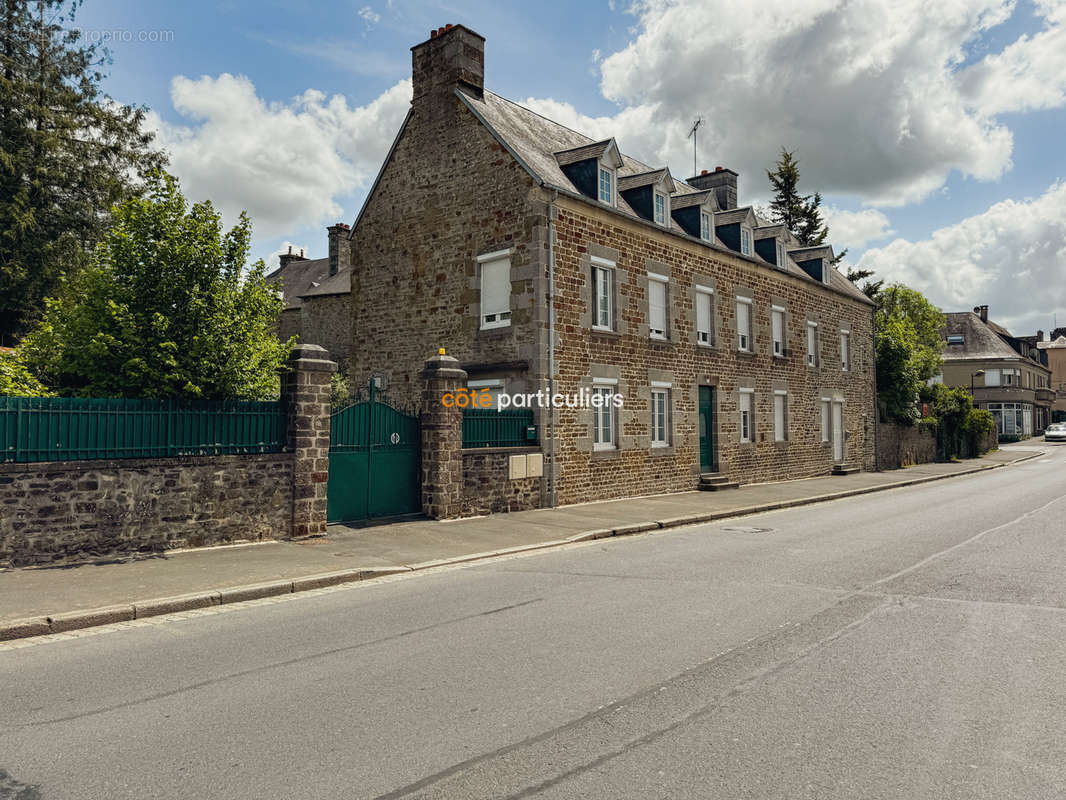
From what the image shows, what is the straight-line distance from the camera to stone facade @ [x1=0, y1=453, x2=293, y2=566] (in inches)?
350

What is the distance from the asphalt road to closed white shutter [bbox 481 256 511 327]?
31.4ft

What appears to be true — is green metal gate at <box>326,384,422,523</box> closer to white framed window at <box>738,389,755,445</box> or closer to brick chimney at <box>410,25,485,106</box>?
brick chimney at <box>410,25,485,106</box>

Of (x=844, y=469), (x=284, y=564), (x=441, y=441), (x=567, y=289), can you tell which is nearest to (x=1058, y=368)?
(x=844, y=469)

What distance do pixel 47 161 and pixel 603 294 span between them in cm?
2402

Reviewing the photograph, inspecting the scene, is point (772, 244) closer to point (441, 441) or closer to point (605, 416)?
point (605, 416)

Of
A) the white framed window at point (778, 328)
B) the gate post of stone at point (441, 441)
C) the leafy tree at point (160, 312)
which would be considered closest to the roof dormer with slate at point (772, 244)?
the white framed window at point (778, 328)

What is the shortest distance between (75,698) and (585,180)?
1587 cm

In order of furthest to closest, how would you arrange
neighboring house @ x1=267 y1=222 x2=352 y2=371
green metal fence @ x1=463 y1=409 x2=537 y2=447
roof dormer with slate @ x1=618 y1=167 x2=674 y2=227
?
neighboring house @ x1=267 y1=222 x2=352 y2=371
roof dormer with slate @ x1=618 y1=167 x2=674 y2=227
green metal fence @ x1=463 y1=409 x2=537 y2=447

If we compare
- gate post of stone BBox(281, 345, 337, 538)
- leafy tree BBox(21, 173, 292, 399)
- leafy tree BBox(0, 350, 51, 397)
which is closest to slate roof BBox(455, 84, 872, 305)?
gate post of stone BBox(281, 345, 337, 538)

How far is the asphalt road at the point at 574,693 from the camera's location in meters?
3.65

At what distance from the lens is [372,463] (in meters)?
13.3

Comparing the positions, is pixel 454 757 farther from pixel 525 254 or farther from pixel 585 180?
pixel 585 180

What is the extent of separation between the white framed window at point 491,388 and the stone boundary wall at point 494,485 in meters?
1.89

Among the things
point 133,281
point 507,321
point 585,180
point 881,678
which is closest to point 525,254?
point 507,321
